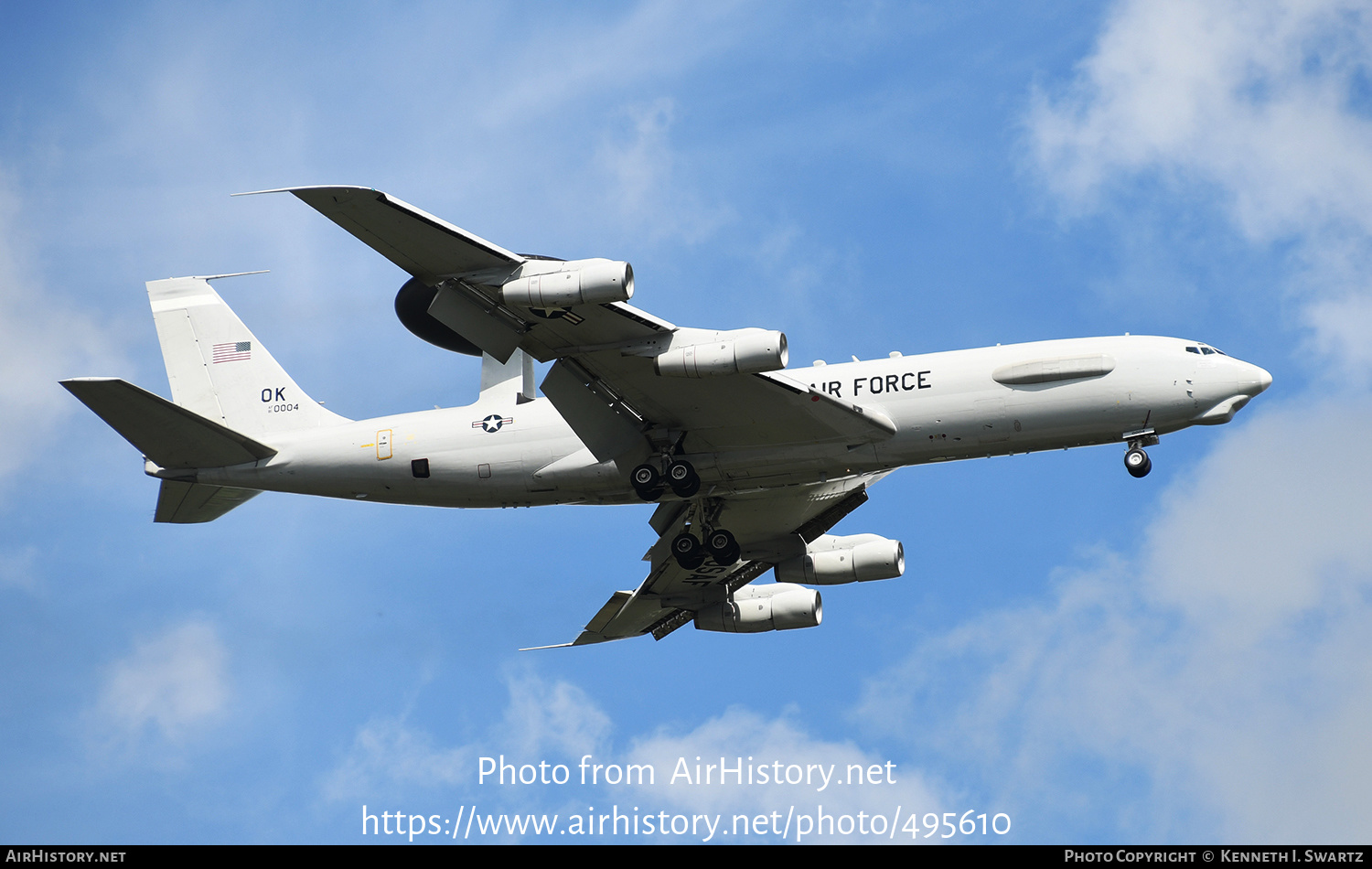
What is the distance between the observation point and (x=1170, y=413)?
3522cm

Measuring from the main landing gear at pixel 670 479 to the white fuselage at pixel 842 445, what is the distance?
491mm

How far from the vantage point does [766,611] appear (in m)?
47.5

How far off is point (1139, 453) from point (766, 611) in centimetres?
1625

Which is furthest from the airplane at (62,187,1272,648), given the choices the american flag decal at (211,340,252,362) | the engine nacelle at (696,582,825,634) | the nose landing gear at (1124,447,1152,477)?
the engine nacelle at (696,582,825,634)

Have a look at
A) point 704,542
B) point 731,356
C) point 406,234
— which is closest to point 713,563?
point 704,542

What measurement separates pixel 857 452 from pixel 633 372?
255 inches

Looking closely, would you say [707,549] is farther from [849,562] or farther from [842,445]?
[842,445]

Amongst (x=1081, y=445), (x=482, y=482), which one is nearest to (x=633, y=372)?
(x=482, y=482)

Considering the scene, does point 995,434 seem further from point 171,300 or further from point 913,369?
point 171,300

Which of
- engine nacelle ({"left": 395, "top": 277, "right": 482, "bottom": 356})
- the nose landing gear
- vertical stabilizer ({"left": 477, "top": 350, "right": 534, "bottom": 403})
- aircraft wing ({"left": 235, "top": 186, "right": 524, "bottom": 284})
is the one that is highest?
engine nacelle ({"left": 395, "top": 277, "right": 482, "bottom": 356})

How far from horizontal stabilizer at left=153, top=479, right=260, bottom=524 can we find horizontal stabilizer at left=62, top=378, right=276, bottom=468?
803 millimetres

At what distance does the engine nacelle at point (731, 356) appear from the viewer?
3288 cm

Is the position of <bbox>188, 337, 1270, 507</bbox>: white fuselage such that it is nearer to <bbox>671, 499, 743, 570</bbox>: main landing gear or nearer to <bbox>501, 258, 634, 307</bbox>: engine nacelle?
<bbox>671, 499, 743, 570</bbox>: main landing gear

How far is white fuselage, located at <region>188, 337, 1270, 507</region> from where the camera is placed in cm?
3525
